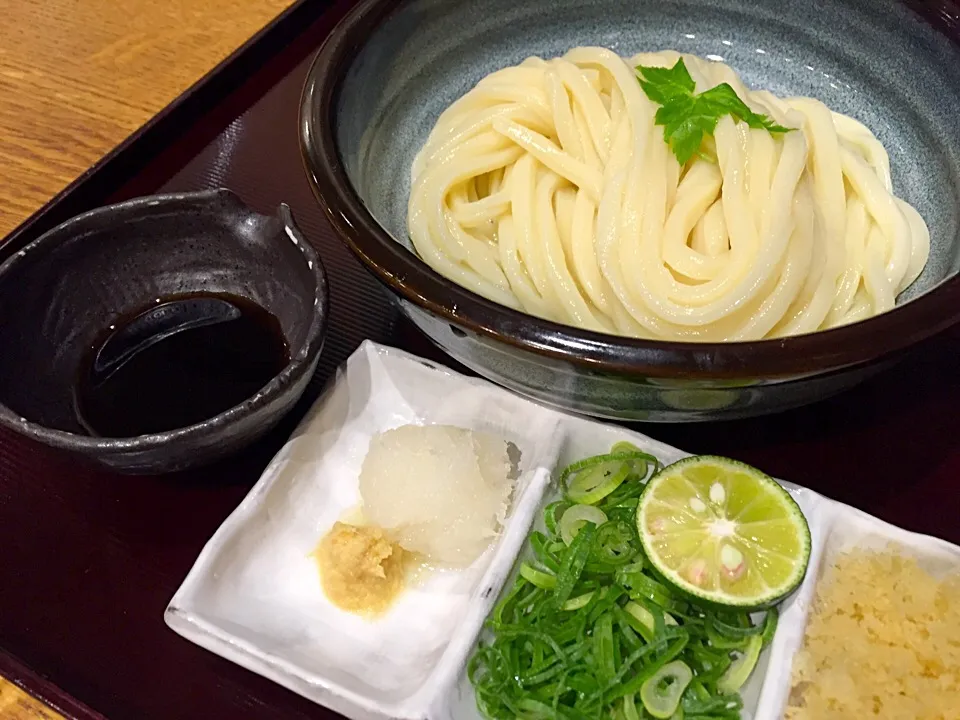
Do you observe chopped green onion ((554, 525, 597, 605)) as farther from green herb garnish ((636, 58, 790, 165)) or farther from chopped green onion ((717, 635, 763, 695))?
green herb garnish ((636, 58, 790, 165))

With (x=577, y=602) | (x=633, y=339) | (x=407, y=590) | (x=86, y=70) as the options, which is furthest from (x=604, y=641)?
(x=86, y=70)

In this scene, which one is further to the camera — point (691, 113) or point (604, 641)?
point (691, 113)

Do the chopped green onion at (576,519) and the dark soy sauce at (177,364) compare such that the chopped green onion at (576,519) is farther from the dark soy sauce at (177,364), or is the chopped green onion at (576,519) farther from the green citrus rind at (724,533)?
the dark soy sauce at (177,364)

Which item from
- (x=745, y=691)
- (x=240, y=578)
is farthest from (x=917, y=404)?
(x=240, y=578)

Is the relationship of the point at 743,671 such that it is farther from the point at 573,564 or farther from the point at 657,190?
the point at 657,190

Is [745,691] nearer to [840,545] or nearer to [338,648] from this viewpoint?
[840,545]

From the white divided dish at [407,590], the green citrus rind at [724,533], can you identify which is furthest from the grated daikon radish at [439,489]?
the green citrus rind at [724,533]

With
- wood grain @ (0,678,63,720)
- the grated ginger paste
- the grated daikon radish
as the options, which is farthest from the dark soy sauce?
the grated ginger paste
